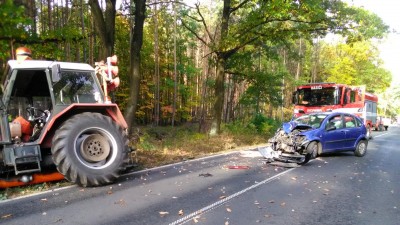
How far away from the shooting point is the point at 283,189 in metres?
6.98

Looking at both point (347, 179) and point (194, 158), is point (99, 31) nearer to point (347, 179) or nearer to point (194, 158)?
point (194, 158)

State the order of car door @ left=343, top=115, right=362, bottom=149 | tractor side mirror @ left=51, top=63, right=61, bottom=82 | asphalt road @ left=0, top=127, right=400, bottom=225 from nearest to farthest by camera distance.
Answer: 1. asphalt road @ left=0, top=127, right=400, bottom=225
2. tractor side mirror @ left=51, top=63, right=61, bottom=82
3. car door @ left=343, top=115, right=362, bottom=149

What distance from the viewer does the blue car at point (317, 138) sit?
10.2 m

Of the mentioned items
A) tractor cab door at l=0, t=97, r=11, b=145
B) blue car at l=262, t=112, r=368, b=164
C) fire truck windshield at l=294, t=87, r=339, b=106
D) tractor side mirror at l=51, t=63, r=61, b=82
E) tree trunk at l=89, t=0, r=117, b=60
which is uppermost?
tree trunk at l=89, t=0, r=117, b=60

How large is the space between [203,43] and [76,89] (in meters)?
17.2

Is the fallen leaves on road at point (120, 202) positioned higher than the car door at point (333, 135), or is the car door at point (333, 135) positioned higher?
the car door at point (333, 135)

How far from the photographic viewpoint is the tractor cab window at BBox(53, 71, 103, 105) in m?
6.97

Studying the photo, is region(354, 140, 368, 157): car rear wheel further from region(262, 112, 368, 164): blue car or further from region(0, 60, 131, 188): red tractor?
region(0, 60, 131, 188): red tractor

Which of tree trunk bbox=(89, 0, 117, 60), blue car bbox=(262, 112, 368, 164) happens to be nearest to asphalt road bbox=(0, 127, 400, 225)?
blue car bbox=(262, 112, 368, 164)

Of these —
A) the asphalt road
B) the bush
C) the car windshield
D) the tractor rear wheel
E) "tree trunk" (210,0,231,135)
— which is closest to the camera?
the asphalt road

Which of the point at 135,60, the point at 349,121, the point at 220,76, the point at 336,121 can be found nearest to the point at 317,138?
the point at 336,121

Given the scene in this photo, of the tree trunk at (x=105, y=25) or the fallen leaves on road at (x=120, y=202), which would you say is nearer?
the fallen leaves on road at (x=120, y=202)

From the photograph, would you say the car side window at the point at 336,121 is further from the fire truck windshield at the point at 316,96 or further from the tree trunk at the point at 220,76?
the tree trunk at the point at 220,76

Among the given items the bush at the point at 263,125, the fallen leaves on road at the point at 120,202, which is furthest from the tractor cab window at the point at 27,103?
the bush at the point at 263,125
